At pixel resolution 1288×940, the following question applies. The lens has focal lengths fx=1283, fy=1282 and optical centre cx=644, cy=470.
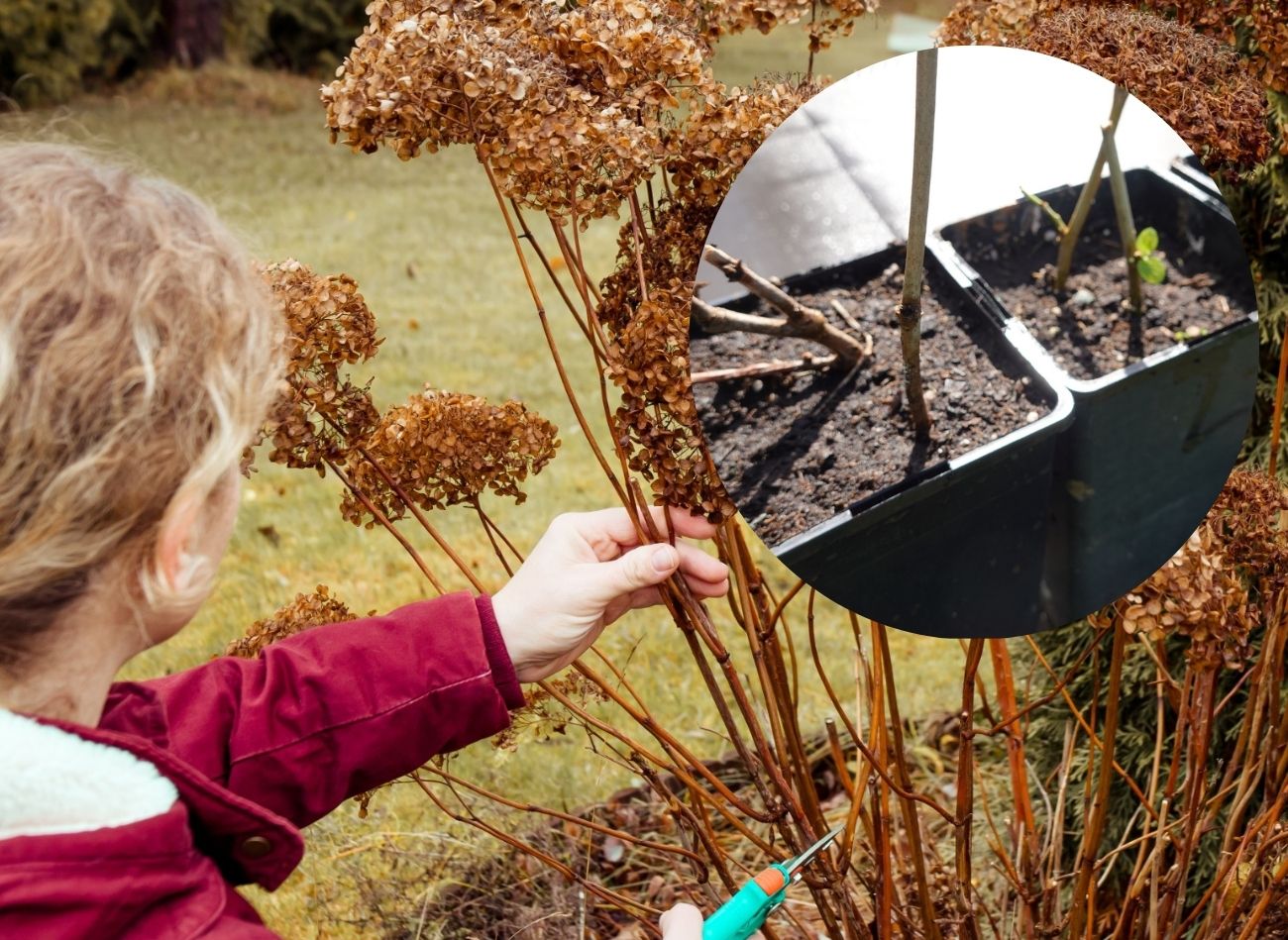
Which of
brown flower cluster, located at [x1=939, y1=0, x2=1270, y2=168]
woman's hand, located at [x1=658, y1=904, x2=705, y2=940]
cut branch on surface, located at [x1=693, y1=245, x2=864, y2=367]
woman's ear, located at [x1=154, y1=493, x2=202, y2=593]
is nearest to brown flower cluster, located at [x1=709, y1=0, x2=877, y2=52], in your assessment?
brown flower cluster, located at [x1=939, y1=0, x2=1270, y2=168]

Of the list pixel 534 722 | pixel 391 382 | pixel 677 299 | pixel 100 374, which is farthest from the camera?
pixel 391 382

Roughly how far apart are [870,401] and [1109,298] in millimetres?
240

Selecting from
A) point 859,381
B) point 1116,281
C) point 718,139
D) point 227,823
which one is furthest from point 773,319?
point 227,823

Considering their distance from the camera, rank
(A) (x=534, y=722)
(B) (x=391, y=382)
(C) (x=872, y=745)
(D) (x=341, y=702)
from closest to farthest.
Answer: (D) (x=341, y=702) → (C) (x=872, y=745) → (A) (x=534, y=722) → (B) (x=391, y=382)

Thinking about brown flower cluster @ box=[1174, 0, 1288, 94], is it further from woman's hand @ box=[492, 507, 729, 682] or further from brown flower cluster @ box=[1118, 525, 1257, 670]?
woman's hand @ box=[492, 507, 729, 682]

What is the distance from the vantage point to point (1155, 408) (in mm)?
1169

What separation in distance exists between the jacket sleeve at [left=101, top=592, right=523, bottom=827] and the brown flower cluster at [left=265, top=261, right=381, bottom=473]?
22 cm

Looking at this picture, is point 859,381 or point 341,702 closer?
point 859,381

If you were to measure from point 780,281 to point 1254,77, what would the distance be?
2.37ft

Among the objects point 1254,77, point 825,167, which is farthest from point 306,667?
point 1254,77

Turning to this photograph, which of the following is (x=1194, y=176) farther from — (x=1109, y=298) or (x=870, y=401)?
(x=870, y=401)

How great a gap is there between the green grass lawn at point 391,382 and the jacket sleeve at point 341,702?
0.15 feet

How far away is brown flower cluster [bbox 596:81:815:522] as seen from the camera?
123 centimetres

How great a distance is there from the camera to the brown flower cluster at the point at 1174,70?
4.26 feet
